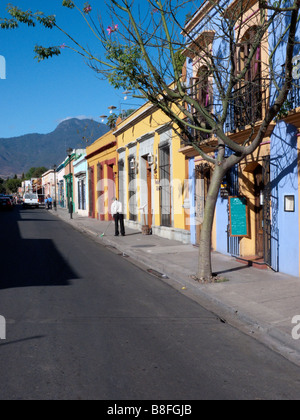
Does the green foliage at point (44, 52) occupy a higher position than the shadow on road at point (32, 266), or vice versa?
the green foliage at point (44, 52)

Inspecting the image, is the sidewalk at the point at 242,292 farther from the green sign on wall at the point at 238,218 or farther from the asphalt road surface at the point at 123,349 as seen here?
the green sign on wall at the point at 238,218

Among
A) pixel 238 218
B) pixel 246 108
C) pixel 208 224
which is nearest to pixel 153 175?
pixel 238 218

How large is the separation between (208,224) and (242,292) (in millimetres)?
1649

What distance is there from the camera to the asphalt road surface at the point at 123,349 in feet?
14.0

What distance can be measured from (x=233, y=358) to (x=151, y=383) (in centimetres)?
125

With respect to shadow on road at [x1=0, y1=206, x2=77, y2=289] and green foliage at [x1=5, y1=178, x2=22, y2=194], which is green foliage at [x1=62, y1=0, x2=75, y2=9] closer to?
shadow on road at [x1=0, y1=206, x2=77, y2=289]

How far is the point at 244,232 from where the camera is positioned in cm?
1153

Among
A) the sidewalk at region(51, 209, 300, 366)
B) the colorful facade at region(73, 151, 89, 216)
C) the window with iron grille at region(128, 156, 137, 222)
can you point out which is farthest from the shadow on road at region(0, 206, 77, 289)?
the colorful facade at region(73, 151, 89, 216)

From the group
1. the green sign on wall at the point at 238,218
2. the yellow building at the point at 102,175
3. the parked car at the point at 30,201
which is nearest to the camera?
the green sign on wall at the point at 238,218

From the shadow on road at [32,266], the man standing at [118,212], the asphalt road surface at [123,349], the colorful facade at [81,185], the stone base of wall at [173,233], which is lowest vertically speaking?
the asphalt road surface at [123,349]

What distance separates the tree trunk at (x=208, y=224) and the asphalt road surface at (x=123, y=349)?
0.82 metres

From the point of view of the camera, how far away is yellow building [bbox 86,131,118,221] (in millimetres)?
28225

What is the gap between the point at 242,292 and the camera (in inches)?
327

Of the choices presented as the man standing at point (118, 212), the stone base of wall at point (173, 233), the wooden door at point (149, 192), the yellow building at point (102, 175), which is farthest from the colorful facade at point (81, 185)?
the stone base of wall at point (173, 233)
